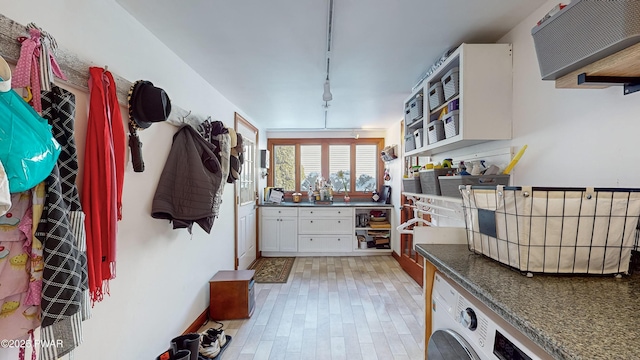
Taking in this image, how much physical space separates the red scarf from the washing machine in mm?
1429

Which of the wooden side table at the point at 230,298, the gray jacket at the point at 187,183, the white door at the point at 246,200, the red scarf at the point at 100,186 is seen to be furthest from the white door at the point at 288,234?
the red scarf at the point at 100,186

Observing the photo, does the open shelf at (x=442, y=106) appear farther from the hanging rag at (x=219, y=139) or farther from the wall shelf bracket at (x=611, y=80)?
the hanging rag at (x=219, y=139)

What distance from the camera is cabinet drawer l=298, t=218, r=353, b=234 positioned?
440 cm

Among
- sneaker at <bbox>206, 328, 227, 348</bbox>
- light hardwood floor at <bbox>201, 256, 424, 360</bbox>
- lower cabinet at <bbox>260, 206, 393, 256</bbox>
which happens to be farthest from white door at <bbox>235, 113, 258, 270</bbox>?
sneaker at <bbox>206, 328, 227, 348</bbox>

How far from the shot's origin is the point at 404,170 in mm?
3766

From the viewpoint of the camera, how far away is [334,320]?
2420mm

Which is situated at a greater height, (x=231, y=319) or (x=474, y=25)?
(x=474, y=25)

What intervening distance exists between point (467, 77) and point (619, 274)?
1.19 metres

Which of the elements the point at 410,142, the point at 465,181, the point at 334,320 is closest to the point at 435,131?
the point at 465,181

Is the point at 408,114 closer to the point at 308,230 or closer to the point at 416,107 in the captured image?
the point at 416,107

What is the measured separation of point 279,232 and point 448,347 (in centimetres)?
363

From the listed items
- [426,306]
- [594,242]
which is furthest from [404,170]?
[594,242]

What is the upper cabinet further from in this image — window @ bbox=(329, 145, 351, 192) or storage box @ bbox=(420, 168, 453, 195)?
window @ bbox=(329, 145, 351, 192)

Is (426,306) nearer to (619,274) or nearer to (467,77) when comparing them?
(619,274)
